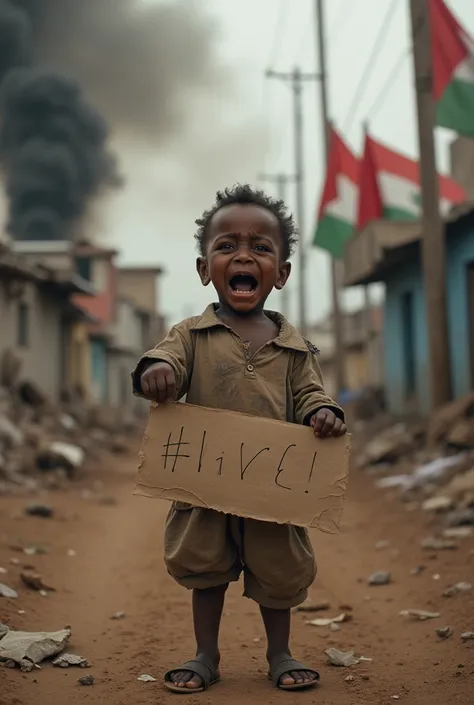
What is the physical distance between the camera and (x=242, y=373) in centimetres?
293

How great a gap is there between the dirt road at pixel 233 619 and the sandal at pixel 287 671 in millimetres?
35

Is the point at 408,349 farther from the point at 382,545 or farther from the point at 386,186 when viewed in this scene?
the point at 382,545

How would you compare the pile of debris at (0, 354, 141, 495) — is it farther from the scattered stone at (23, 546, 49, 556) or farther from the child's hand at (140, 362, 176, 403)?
the child's hand at (140, 362, 176, 403)

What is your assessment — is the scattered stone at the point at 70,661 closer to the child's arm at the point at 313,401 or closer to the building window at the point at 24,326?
the child's arm at the point at 313,401

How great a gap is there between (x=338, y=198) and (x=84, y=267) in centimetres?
1767

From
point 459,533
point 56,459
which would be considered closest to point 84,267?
point 56,459

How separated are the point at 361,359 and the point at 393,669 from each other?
4084 centimetres

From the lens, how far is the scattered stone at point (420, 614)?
3.99 meters

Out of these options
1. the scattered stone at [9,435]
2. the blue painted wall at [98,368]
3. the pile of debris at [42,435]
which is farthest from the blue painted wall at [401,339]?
the blue painted wall at [98,368]

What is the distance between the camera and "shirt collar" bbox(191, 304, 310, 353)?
298cm

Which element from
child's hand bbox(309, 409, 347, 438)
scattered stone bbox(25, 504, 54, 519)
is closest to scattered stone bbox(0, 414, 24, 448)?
scattered stone bbox(25, 504, 54, 519)

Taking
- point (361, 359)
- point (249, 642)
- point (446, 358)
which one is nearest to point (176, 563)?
point (249, 642)

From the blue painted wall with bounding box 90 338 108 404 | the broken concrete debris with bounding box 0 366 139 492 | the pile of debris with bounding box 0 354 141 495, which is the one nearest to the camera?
the broken concrete debris with bounding box 0 366 139 492

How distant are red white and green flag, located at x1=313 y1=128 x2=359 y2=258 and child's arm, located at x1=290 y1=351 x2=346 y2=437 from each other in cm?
1126
